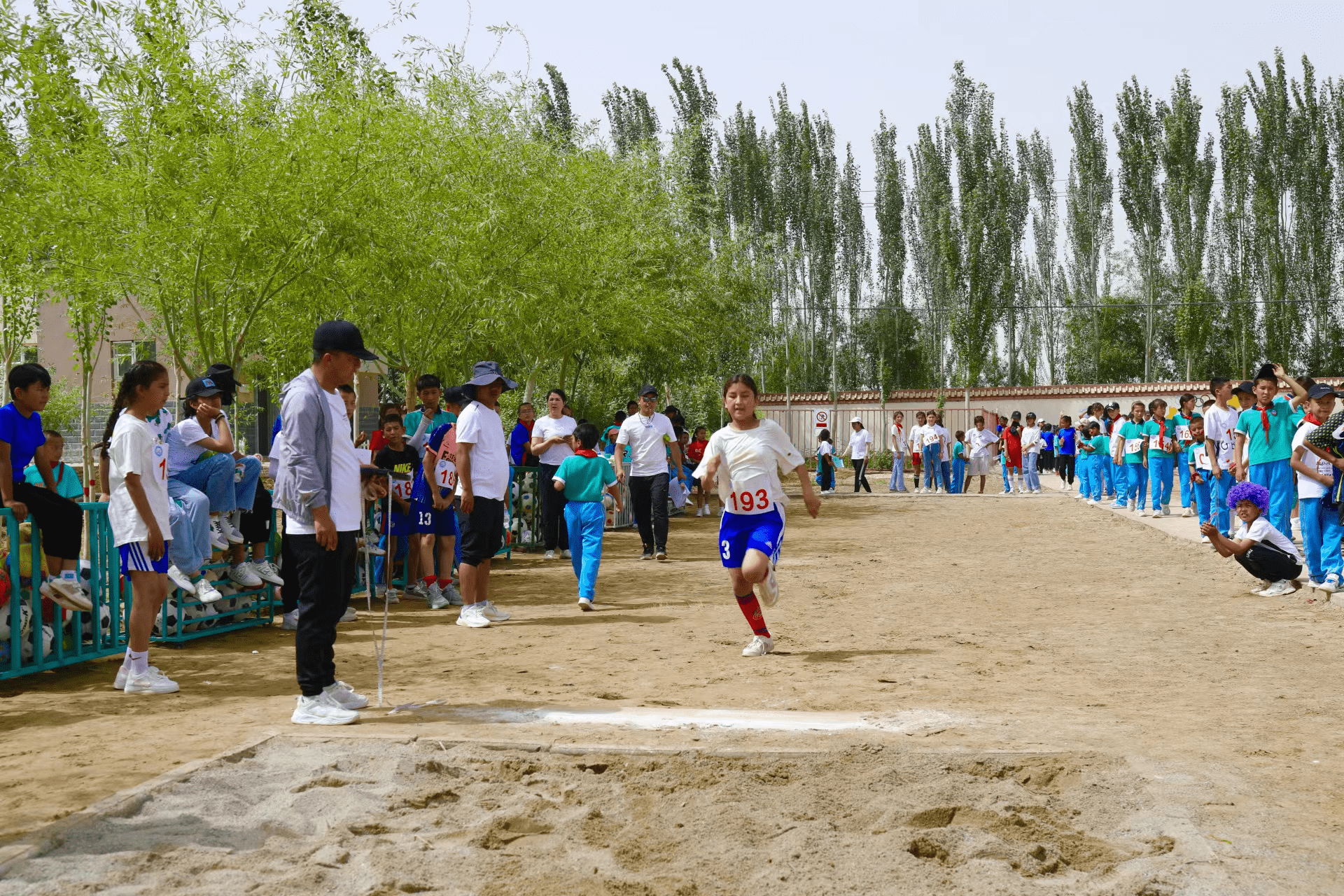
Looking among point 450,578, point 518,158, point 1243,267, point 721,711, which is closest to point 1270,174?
point 1243,267

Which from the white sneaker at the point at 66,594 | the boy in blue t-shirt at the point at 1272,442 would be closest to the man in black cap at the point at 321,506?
the white sneaker at the point at 66,594

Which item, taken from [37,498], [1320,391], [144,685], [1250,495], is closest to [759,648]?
[144,685]

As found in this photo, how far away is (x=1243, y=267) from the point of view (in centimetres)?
4678

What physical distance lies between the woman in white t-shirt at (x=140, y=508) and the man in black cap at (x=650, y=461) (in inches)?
301

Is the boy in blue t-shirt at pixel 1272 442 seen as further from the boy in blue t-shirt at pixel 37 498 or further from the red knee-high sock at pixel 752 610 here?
the boy in blue t-shirt at pixel 37 498

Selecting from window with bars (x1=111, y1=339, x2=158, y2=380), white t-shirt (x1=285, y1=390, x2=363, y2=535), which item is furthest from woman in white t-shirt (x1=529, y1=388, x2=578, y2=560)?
window with bars (x1=111, y1=339, x2=158, y2=380)

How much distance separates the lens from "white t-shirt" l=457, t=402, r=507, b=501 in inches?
359

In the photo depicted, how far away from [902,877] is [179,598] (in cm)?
633

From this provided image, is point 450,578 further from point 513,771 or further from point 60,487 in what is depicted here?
point 513,771

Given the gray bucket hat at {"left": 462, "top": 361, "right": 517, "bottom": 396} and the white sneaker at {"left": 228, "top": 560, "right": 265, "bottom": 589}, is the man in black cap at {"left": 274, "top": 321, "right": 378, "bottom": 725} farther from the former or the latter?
the white sneaker at {"left": 228, "top": 560, "right": 265, "bottom": 589}

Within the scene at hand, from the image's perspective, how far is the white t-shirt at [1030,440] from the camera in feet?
96.4

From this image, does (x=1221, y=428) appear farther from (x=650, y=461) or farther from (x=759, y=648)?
(x=759, y=648)

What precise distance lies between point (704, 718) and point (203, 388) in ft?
14.9

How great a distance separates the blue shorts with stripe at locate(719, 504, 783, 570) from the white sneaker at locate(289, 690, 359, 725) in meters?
2.93
